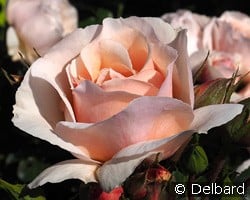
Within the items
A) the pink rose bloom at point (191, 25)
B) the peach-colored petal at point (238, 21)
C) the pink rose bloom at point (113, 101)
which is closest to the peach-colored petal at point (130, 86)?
the pink rose bloom at point (113, 101)

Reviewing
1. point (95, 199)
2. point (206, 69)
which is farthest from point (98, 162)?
point (206, 69)

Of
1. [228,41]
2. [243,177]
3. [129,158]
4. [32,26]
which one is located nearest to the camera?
[129,158]

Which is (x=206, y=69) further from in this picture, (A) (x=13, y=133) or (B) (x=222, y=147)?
(A) (x=13, y=133)

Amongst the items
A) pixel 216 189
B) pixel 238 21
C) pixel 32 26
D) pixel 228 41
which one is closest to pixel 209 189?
pixel 216 189

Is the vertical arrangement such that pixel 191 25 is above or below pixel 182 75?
below

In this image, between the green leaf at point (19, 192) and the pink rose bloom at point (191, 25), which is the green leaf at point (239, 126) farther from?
the pink rose bloom at point (191, 25)

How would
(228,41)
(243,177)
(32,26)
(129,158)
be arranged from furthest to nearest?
(32,26), (228,41), (243,177), (129,158)

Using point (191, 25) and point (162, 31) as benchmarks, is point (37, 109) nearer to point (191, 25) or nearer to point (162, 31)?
point (162, 31)
